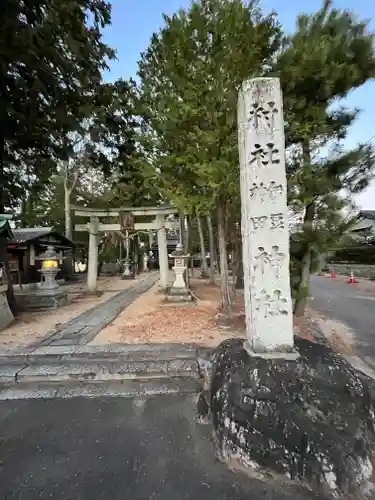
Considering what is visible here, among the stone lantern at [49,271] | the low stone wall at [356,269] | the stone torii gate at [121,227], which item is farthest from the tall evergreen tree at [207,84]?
the low stone wall at [356,269]

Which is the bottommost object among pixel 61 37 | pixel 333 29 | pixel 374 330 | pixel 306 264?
pixel 374 330

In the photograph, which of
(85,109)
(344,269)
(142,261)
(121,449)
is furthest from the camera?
(142,261)

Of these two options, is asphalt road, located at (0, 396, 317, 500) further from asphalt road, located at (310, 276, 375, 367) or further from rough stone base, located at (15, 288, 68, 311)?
rough stone base, located at (15, 288, 68, 311)

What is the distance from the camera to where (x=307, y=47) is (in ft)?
18.1

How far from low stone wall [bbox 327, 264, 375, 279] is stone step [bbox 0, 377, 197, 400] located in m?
20.3

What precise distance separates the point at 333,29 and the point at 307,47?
1180 mm

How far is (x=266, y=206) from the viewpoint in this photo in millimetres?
3143

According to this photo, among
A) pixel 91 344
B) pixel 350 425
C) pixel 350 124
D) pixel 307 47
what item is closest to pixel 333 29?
pixel 307 47

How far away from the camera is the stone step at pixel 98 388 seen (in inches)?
152

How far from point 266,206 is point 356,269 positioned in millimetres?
24105

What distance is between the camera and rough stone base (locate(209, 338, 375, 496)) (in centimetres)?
230

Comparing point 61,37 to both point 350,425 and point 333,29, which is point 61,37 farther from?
point 350,425

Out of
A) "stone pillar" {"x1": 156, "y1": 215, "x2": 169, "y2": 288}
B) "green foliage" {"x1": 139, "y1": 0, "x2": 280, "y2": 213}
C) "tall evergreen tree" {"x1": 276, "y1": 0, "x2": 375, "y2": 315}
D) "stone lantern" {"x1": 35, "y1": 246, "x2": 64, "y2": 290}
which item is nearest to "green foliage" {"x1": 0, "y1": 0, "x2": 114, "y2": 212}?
"green foliage" {"x1": 139, "y1": 0, "x2": 280, "y2": 213}

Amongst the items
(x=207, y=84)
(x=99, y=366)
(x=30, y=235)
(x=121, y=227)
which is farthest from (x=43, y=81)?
(x=30, y=235)
